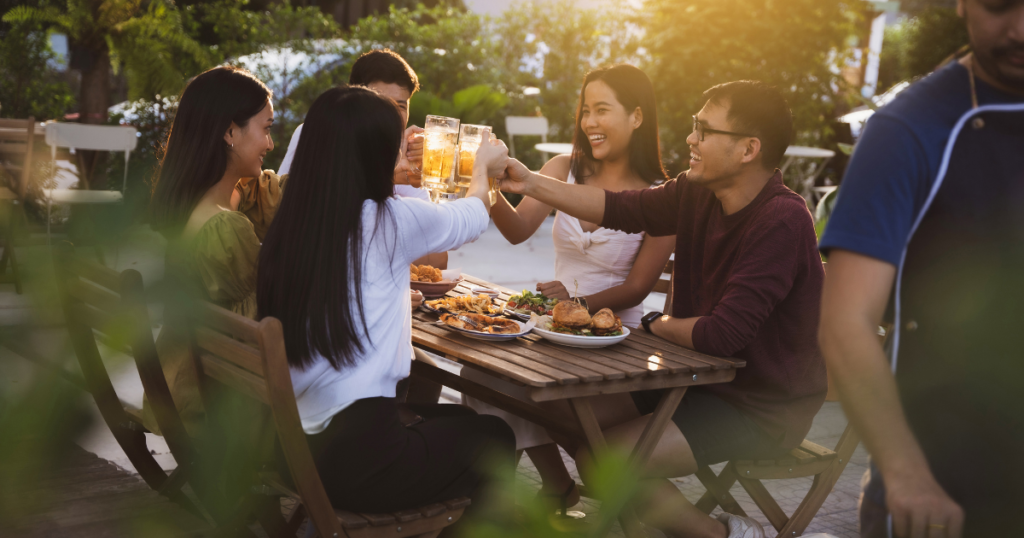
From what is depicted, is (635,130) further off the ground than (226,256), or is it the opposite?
(635,130)

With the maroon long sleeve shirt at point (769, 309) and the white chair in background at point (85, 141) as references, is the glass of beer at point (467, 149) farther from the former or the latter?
the white chair in background at point (85, 141)

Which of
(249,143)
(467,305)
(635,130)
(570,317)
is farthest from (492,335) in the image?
(635,130)

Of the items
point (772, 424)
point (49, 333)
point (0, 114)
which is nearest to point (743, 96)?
point (772, 424)

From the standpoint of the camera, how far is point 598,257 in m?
3.75

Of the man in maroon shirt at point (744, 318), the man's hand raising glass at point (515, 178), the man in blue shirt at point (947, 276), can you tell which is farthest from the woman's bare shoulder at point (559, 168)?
the man in blue shirt at point (947, 276)

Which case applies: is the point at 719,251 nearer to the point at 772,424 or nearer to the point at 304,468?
the point at 772,424

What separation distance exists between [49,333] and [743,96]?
2074 millimetres

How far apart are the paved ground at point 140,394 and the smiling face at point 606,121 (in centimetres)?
143

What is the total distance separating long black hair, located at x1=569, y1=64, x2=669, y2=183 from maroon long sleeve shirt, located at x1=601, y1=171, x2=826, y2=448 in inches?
40.7

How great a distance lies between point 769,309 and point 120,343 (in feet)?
5.80

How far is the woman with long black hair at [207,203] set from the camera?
97.0 inches

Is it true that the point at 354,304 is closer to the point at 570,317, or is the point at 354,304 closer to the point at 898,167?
the point at 570,317

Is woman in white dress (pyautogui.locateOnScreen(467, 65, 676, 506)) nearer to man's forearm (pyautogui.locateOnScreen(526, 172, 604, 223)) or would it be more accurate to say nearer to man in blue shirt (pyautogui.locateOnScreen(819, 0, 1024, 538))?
man's forearm (pyautogui.locateOnScreen(526, 172, 604, 223))

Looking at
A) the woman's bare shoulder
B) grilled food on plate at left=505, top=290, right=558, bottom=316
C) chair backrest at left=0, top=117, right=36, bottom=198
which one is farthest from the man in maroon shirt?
chair backrest at left=0, top=117, right=36, bottom=198
